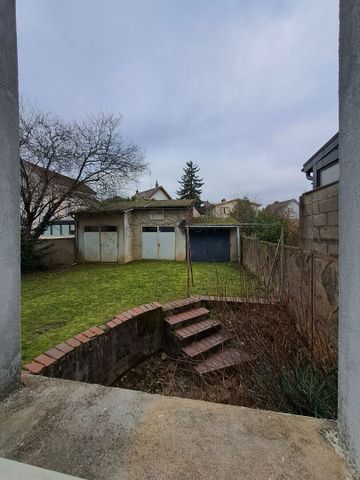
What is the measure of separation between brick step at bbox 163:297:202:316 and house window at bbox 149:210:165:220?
9413 mm

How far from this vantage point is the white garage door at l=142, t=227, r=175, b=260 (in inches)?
582

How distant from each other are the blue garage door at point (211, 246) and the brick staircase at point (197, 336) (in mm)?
9522

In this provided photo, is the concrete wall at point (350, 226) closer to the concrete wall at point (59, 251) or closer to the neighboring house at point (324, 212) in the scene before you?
the neighboring house at point (324, 212)

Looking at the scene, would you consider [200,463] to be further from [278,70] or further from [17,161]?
[278,70]

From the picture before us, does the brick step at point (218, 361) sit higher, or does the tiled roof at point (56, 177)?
the tiled roof at point (56, 177)

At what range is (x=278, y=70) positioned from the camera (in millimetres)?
5070

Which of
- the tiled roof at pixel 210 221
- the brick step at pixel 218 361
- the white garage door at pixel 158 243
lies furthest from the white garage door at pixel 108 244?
the brick step at pixel 218 361

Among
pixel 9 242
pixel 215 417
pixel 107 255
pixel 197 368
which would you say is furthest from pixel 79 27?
pixel 107 255

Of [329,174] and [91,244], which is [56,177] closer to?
[91,244]

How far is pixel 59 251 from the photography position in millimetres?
14078

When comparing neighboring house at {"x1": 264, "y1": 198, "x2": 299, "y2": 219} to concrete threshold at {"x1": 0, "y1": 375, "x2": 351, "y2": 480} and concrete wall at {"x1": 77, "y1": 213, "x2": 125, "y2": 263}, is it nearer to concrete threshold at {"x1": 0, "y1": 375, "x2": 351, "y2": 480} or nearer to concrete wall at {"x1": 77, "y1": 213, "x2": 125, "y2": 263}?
concrete wall at {"x1": 77, "y1": 213, "x2": 125, "y2": 263}

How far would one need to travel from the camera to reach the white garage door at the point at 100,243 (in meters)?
14.4

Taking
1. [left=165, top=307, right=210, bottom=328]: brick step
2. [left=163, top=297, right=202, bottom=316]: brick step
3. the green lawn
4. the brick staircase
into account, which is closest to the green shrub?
the brick staircase

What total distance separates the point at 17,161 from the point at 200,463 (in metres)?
1.76
